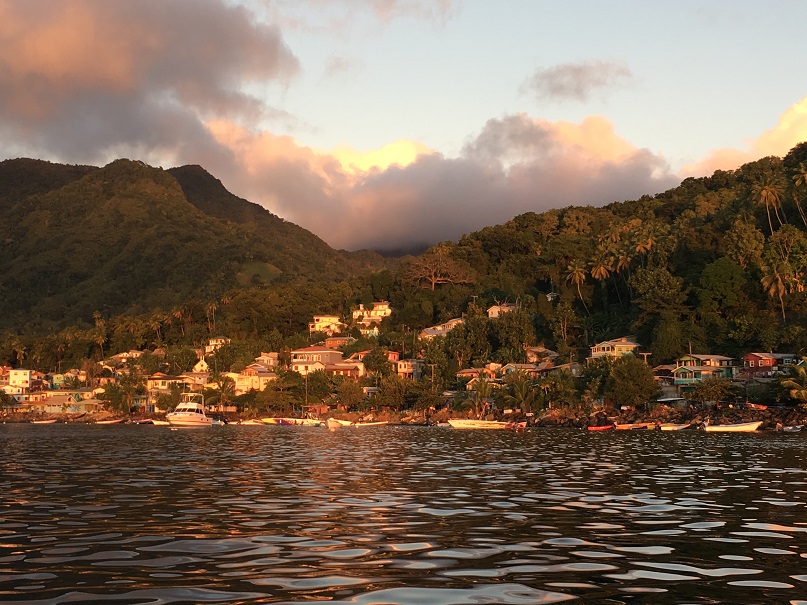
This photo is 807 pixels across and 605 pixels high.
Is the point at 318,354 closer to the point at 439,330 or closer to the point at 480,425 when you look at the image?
the point at 439,330

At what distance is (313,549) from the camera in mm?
17906

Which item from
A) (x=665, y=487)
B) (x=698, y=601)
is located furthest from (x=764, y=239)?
(x=698, y=601)

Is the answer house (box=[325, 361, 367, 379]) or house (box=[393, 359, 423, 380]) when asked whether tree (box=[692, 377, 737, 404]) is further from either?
house (box=[325, 361, 367, 379])

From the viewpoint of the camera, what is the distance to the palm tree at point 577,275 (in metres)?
170

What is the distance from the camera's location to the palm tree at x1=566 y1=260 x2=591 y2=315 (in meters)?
170

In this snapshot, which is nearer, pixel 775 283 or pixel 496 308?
pixel 775 283

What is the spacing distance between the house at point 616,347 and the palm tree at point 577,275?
2738cm

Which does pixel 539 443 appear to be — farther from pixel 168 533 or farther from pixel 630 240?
pixel 630 240

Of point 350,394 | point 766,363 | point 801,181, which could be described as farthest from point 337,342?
point 801,181

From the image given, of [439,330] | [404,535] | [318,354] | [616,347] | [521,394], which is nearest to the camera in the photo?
[404,535]

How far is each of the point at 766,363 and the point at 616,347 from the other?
88.3 feet

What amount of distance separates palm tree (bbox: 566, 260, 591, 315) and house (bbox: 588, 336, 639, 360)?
1078 inches

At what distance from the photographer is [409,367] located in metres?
171

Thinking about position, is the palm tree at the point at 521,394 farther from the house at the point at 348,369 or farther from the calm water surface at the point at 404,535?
the calm water surface at the point at 404,535
